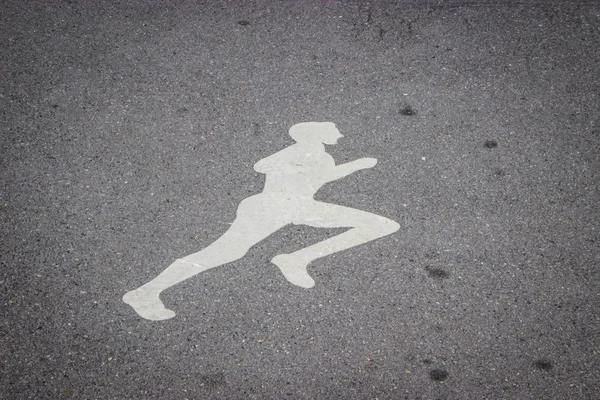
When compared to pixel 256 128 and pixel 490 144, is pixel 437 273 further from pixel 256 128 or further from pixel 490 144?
pixel 256 128

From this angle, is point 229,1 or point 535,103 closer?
point 535,103

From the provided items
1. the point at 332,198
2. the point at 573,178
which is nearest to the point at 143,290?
the point at 332,198

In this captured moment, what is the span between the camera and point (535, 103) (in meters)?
4.72

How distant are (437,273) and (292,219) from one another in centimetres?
95

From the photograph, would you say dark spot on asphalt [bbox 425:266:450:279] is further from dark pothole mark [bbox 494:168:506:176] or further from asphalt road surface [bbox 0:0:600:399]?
dark pothole mark [bbox 494:168:506:176]

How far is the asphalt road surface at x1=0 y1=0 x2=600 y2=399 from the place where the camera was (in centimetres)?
317

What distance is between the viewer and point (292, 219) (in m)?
3.88

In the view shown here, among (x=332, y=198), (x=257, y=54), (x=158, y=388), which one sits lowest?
(x=158, y=388)

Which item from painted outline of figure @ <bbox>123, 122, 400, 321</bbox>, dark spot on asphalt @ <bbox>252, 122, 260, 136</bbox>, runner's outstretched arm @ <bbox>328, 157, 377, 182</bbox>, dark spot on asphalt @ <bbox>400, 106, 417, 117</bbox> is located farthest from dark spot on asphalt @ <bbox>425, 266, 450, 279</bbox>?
dark spot on asphalt @ <bbox>252, 122, 260, 136</bbox>

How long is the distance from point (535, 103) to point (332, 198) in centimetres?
189

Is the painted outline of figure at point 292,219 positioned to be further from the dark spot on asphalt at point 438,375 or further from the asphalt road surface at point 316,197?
the dark spot on asphalt at point 438,375

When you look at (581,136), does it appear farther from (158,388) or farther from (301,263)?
(158,388)

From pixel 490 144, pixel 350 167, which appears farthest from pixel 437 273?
pixel 490 144

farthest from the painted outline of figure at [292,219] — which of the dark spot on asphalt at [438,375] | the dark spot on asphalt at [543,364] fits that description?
the dark spot on asphalt at [543,364]
